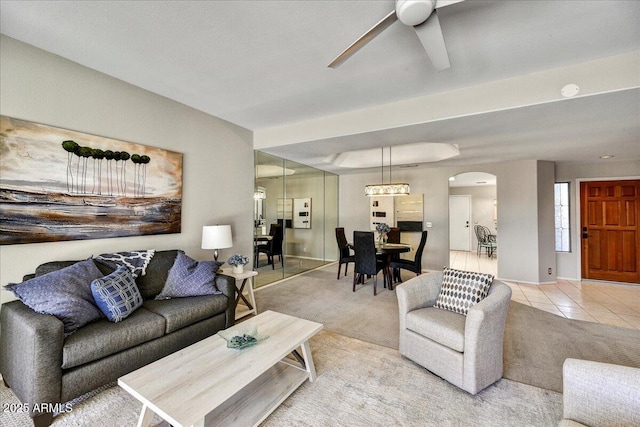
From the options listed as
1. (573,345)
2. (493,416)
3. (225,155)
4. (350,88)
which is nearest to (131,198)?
(225,155)

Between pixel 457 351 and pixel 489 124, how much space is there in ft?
8.37

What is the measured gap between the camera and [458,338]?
6.44ft

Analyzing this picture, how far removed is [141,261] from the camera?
8.75 ft

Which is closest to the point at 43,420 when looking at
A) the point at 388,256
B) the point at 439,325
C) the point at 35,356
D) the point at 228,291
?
the point at 35,356

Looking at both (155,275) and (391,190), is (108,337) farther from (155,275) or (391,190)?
(391,190)

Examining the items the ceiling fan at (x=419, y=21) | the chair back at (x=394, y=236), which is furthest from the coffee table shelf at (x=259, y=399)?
the chair back at (x=394, y=236)

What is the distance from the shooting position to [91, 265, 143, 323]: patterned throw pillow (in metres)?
2.06

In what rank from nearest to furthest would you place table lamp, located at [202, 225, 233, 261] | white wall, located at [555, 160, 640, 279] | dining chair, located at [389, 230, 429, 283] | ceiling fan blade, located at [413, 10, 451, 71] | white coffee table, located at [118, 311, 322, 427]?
white coffee table, located at [118, 311, 322, 427]
ceiling fan blade, located at [413, 10, 451, 71]
table lamp, located at [202, 225, 233, 261]
dining chair, located at [389, 230, 429, 283]
white wall, located at [555, 160, 640, 279]

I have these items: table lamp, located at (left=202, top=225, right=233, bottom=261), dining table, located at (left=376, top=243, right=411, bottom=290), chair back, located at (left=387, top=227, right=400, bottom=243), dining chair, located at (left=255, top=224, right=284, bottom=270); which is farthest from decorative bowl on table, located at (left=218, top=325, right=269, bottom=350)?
chair back, located at (left=387, top=227, right=400, bottom=243)

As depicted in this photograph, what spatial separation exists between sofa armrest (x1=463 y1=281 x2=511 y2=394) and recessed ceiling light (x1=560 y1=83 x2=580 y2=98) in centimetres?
191

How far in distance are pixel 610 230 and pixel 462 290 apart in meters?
5.34

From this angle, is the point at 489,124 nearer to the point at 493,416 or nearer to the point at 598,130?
the point at 598,130

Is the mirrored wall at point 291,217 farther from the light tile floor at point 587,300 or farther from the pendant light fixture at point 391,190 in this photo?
the light tile floor at point 587,300

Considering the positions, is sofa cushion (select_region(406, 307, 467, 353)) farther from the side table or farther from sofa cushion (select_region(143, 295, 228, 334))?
the side table
